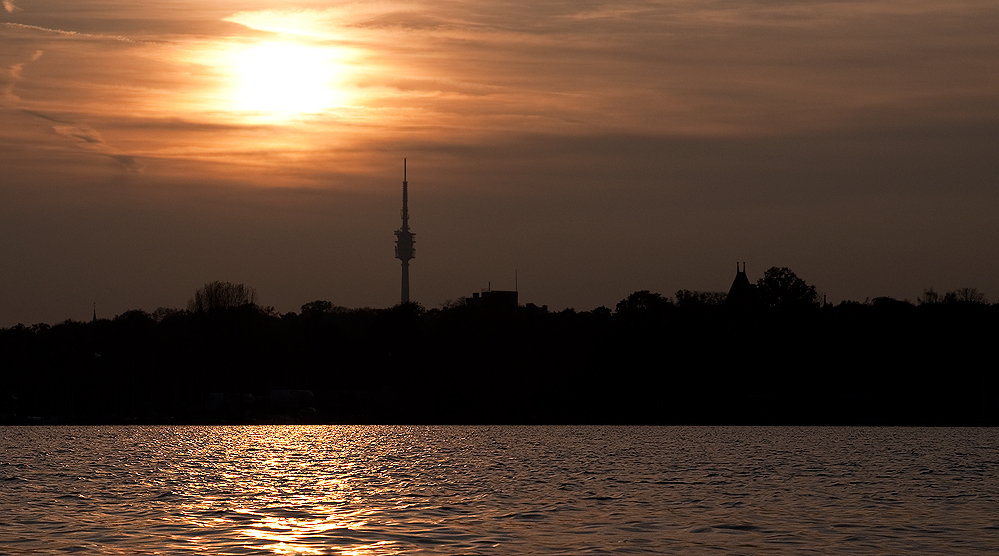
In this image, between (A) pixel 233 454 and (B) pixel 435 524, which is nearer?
(B) pixel 435 524

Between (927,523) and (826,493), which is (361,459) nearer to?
(826,493)

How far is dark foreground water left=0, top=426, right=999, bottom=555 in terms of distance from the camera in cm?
4272

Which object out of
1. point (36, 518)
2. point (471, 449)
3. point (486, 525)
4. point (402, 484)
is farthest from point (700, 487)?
point (471, 449)

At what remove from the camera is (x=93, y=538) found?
43.2m

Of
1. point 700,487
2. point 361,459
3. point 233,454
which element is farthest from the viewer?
point 233,454

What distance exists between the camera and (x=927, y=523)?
162 feet

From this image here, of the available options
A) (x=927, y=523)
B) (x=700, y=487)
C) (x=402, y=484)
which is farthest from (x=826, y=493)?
(x=402, y=484)

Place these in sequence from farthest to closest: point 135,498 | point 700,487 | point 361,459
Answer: point 361,459 → point 700,487 → point 135,498

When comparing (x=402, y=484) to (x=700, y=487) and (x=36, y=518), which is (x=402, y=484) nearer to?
(x=700, y=487)

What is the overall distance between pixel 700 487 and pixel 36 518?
30228mm

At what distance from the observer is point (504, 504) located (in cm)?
5578

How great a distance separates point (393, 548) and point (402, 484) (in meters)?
A: 27.6

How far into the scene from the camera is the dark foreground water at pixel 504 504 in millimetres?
42719

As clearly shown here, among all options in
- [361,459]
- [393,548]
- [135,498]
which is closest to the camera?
[393,548]
